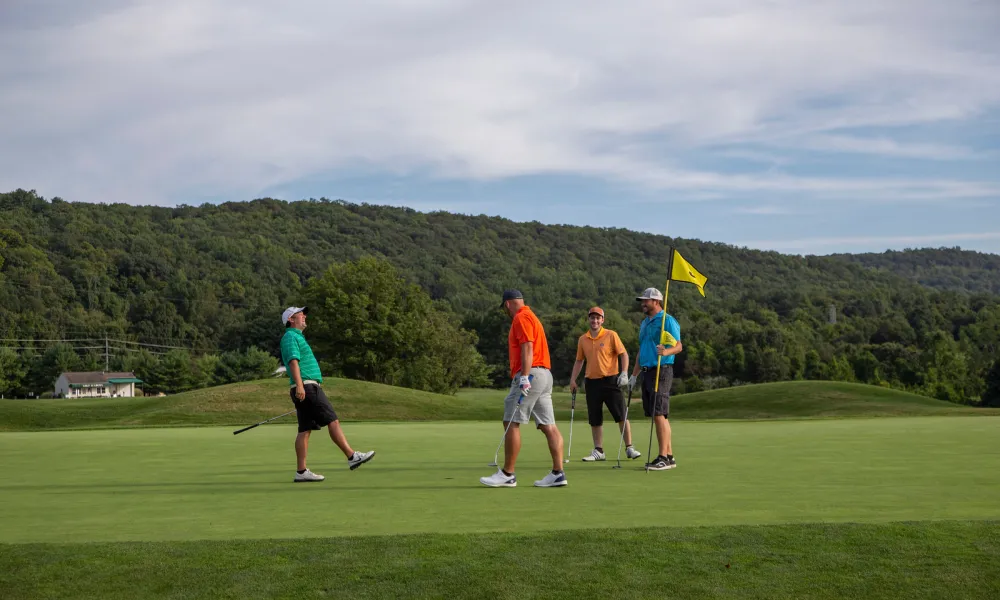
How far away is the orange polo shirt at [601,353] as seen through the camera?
14.1 metres

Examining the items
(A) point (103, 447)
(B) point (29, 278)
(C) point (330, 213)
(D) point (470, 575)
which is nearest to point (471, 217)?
(C) point (330, 213)

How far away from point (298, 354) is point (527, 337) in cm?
291

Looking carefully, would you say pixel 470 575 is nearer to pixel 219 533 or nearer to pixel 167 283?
pixel 219 533

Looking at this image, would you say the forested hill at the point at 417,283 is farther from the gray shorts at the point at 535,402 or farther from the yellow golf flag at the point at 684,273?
the gray shorts at the point at 535,402

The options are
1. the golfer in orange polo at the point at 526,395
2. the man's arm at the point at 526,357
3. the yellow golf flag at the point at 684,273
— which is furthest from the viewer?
the yellow golf flag at the point at 684,273

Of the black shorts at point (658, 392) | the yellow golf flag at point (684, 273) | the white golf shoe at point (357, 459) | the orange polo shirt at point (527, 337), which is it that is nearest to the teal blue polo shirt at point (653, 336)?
the black shorts at point (658, 392)

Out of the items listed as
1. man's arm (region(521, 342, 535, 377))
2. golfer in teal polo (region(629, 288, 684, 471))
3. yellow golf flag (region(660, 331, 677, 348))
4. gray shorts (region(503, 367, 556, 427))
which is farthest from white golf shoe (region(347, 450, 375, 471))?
yellow golf flag (region(660, 331, 677, 348))

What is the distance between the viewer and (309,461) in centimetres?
1386

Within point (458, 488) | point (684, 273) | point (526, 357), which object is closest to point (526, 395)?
point (526, 357)

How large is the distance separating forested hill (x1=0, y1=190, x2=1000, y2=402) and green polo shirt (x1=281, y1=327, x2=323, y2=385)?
87.2 m

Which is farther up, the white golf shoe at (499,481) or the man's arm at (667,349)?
the man's arm at (667,349)

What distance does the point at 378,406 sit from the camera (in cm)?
3212

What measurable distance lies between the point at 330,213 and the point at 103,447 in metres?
125

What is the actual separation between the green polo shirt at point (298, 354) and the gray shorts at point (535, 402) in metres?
2.40
